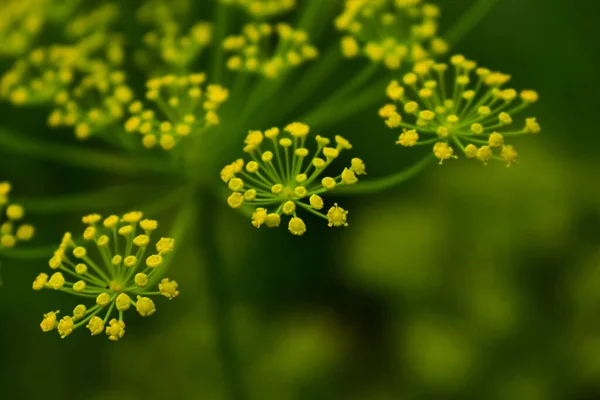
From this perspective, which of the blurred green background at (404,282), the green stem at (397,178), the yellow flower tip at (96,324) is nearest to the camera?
the yellow flower tip at (96,324)

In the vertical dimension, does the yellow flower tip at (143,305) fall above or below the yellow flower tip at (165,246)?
below

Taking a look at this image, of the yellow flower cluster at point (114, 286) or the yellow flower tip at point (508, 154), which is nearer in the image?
the yellow flower cluster at point (114, 286)

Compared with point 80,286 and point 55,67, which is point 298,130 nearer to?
point 80,286

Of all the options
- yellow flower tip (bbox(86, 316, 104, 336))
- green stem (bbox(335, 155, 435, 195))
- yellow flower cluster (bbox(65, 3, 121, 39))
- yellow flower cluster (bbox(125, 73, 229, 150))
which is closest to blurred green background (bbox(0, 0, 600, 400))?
yellow flower cluster (bbox(65, 3, 121, 39))

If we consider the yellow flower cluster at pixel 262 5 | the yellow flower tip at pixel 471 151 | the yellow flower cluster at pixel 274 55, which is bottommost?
the yellow flower tip at pixel 471 151

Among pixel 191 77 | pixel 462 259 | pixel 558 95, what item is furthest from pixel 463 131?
pixel 558 95

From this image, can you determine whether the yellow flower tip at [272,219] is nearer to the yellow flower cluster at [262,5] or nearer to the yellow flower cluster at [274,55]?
the yellow flower cluster at [274,55]

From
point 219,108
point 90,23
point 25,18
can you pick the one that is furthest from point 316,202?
point 25,18

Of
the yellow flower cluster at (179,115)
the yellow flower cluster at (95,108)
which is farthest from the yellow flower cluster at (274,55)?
the yellow flower cluster at (95,108)
